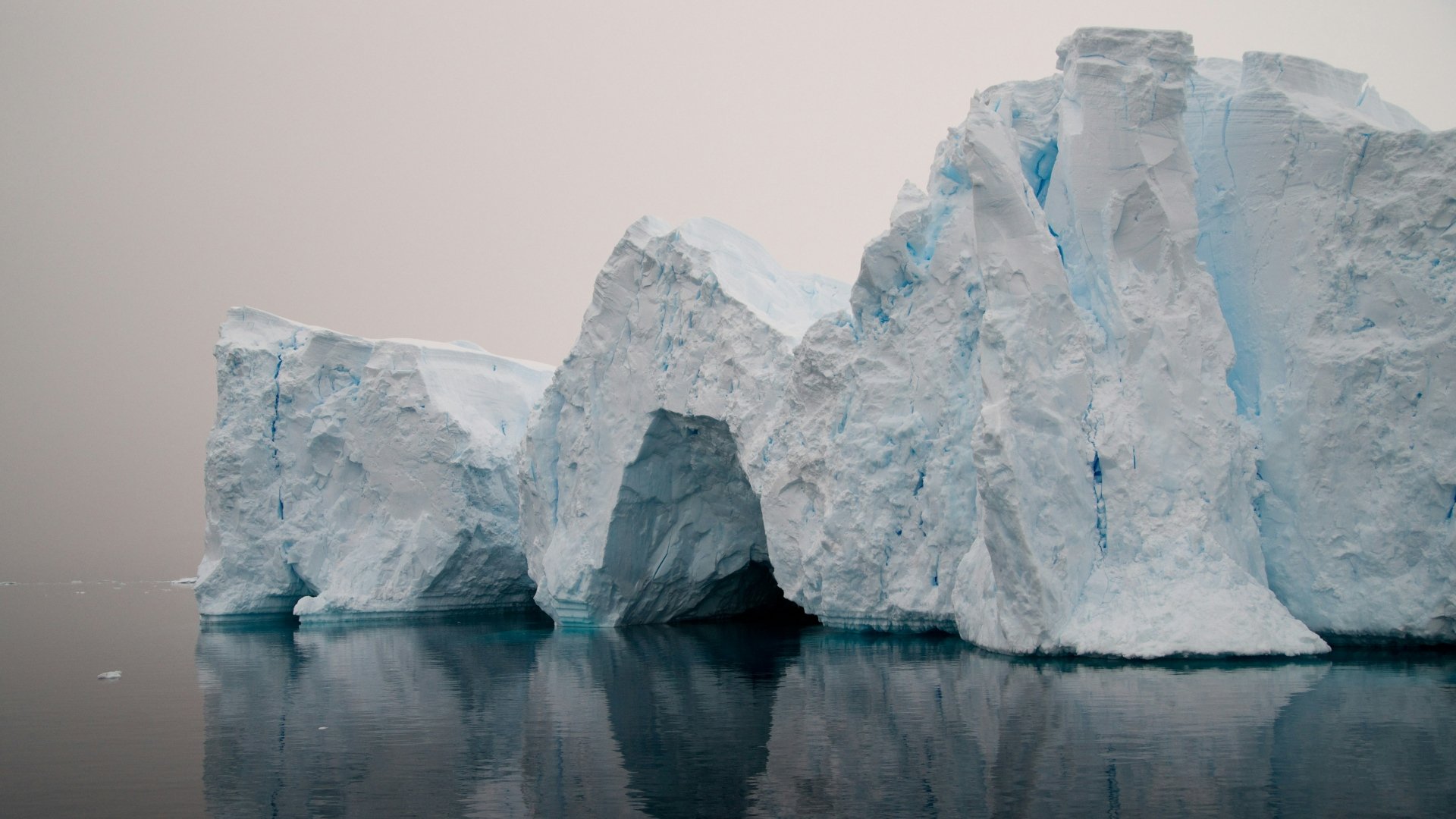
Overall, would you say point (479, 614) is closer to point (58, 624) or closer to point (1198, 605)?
point (58, 624)

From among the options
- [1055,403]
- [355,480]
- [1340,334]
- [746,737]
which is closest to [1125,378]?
[1055,403]

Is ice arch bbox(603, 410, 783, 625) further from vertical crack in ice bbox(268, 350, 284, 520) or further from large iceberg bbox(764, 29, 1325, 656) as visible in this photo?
vertical crack in ice bbox(268, 350, 284, 520)

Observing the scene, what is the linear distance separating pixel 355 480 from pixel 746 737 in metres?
19.6

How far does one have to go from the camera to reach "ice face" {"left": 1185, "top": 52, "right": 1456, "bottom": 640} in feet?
44.4

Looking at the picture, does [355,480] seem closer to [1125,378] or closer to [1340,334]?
[1125,378]

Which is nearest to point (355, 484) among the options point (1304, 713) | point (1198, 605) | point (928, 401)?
point (928, 401)

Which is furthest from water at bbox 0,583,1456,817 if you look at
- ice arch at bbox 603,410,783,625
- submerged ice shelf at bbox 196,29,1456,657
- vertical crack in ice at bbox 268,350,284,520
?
vertical crack in ice at bbox 268,350,284,520

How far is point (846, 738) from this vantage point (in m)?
8.98

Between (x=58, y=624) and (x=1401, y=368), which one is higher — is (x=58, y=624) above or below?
below

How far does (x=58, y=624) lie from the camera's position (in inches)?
1077

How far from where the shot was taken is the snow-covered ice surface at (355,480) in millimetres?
25781

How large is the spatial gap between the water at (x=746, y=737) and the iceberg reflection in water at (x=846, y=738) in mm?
31

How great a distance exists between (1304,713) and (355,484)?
21755 millimetres

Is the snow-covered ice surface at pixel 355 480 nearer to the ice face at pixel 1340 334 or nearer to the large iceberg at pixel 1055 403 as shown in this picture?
the large iceberg at pixel 1055 403
